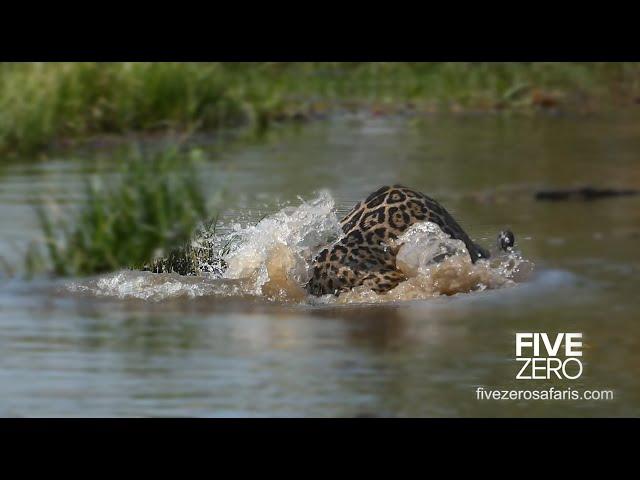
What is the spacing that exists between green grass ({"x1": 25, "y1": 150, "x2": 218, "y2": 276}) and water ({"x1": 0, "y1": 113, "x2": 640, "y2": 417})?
0.27 meters

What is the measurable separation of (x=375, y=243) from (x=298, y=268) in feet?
1.56

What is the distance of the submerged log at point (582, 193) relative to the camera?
11994 millimetres

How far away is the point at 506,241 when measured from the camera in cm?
912

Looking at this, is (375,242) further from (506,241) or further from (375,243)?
(506,241)

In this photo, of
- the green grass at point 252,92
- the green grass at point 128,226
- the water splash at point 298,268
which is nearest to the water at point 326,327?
the water splash at point 298,268

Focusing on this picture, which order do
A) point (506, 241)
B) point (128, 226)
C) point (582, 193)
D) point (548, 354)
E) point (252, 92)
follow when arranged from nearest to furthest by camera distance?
point (548, 354) < point (506, 241) < point (128, 226) < point (582, 193) < point (252, 92)

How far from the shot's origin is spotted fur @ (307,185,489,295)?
8344mm

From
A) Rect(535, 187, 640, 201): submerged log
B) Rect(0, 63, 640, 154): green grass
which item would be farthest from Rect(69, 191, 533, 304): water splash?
Rect(0, 63, 640, 154): green grass

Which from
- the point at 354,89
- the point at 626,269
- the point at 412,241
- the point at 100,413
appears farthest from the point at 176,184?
the point at 354,89

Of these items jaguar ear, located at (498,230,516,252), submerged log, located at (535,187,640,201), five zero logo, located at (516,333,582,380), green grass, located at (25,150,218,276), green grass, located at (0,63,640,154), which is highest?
green grass, located at (0,63,640,154)

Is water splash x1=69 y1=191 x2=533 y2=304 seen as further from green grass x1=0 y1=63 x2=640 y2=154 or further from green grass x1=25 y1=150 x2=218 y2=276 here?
green grass x1=0 y1=63 x2=640 y2=154

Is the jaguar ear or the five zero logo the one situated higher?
the jaguar ear

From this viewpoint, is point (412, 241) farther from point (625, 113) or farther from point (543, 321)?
point (625, 113)

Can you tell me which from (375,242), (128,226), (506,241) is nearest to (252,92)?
(128,226)
